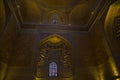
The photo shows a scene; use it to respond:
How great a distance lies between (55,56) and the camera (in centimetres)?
1137

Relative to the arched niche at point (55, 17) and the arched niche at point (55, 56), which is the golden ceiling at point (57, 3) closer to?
the arched niche at point (55, 17)

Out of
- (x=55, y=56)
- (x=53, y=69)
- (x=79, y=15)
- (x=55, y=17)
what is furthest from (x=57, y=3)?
(x=53, y=69)

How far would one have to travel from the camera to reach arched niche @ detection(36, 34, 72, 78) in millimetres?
10757

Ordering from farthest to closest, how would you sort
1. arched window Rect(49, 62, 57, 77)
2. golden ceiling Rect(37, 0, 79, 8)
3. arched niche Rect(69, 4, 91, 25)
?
1. golden ceiling Rect(37, 0, 79, 8)
2. arched niche Rect(69, 4, 91, 25)
3. arched window Rect(49, 62, 57, 77)

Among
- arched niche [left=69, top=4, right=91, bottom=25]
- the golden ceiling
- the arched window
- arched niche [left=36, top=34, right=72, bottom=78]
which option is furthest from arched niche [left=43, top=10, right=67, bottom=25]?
the arched window

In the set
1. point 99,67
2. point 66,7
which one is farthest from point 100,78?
point 66,7

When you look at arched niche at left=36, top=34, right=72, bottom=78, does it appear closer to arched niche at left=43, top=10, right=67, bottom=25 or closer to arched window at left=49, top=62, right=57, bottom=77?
arched window at left=49, top=62, right=57, bottom=77

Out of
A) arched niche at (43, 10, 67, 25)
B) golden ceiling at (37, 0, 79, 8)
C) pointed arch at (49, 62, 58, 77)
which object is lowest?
pointed arch at (49, 62, 58, 77)

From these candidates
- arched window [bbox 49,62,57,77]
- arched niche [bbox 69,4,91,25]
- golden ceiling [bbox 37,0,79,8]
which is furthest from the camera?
golden ceiling [bbox 37,0,79,8]

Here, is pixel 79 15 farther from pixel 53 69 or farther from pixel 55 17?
pixel 53 69

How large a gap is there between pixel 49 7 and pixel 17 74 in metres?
5.56

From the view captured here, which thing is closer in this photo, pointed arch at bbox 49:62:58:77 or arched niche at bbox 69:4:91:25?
pointed arch at bbox 49:62:58:77

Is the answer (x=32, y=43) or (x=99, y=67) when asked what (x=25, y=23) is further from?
(x=99, y=67)

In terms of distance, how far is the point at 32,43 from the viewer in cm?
1140
